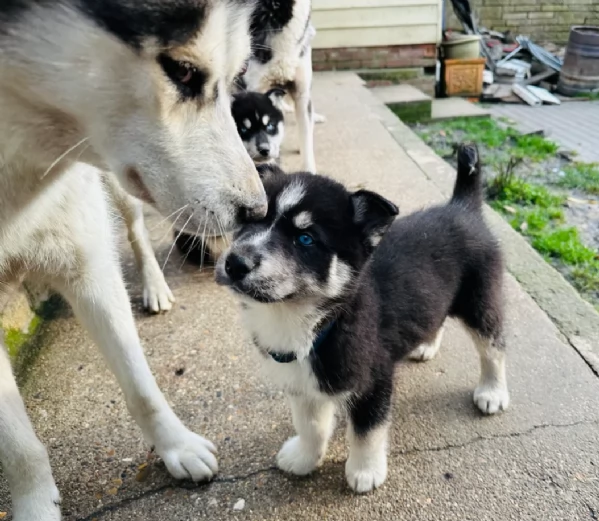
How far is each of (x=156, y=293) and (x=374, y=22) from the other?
6.95 meters

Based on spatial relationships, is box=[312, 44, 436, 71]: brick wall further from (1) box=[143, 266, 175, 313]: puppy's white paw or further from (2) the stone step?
(1) box=[143, 266, 175, 313]: puppy's white paw

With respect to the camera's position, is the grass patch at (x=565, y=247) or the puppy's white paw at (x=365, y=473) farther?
the grass patch at (x=565, y=247)

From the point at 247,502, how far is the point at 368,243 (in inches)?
41.1

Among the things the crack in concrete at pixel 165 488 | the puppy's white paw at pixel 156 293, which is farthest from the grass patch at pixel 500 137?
the crack in concrete at pixel 165 488

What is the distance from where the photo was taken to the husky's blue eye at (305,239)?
1.70 m

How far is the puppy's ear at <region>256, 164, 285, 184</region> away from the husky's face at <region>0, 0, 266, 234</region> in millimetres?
445

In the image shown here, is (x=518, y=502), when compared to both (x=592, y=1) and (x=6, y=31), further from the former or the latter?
(x=592, y=1)

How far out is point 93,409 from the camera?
2.34 meters

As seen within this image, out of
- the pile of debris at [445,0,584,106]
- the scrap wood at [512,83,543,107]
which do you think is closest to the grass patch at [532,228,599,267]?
the pile of debris at [445,0,584,106]

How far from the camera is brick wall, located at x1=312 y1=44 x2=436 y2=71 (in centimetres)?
853

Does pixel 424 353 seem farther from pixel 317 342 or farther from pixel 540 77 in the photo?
pixel 540 77

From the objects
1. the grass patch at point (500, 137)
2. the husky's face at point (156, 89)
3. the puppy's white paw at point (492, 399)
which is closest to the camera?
the husky's face at point (156, 89)

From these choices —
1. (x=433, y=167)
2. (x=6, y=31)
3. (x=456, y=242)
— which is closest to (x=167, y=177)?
(x=6, y=31)

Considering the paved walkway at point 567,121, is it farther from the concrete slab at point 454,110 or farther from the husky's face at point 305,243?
the husky's face at point 305,243
